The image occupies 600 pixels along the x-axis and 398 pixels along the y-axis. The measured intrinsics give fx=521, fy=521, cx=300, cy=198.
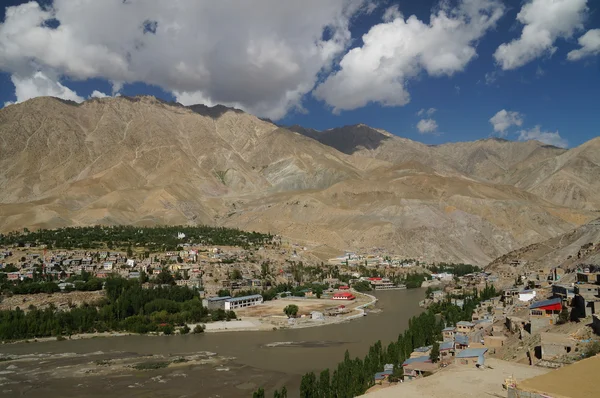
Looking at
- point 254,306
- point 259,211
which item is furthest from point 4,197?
point 254,306

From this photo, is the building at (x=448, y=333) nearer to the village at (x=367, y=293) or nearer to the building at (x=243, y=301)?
the village at (x=367, y=293)

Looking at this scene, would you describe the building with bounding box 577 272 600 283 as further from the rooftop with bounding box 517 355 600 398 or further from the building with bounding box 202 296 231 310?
the building with bounding box 202 296 231 310

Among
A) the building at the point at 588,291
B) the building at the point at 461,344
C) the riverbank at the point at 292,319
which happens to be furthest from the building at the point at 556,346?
the riverbank at the point at 292,319

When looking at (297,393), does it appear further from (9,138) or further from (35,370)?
(9,138)

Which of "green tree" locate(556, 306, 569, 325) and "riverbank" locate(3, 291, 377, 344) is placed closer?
"green tree" locate(556, 306, 569, 325)

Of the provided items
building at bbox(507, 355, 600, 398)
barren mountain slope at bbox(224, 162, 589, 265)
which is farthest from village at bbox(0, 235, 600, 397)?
barren mountain slope at bbox(224, 162, 589, 265)

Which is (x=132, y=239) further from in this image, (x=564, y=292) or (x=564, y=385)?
(x=564, y=385)
